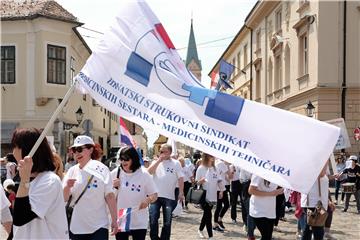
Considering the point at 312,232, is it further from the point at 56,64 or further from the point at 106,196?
the point at 56,64

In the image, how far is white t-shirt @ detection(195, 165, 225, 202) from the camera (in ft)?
37.6

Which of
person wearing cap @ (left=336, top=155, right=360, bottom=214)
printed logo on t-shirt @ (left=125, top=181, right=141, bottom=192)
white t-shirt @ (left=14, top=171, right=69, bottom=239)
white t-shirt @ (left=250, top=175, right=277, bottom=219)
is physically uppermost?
white t-shirt @ (left=14, top=171, right=69, bottom=239)

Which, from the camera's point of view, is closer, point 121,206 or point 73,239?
point 73,239

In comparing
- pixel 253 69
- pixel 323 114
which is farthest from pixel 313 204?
pixel 253 69

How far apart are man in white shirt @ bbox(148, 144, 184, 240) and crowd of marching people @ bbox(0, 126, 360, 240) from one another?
0.05 feet

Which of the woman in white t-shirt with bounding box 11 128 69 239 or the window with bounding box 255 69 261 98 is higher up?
the window with bounding box 255 69 261 98

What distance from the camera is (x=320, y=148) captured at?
448cm

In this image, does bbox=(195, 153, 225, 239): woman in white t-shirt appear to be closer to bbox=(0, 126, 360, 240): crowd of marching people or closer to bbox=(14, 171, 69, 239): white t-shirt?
bbox=(0, 126, 360, 240): crowd of marching people

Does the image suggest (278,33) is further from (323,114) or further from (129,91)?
(129,91)

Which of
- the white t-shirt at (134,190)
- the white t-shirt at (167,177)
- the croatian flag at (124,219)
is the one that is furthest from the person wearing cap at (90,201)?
the white t-shirt at (167,177)

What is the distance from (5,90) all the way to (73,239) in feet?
84.2

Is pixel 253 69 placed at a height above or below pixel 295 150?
above

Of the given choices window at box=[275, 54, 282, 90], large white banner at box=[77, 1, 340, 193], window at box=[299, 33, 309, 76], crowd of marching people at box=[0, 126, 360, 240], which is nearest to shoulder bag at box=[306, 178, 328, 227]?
crowd of marching people at box=[0, 126, 360, 240]

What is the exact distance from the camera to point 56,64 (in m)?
30.6
